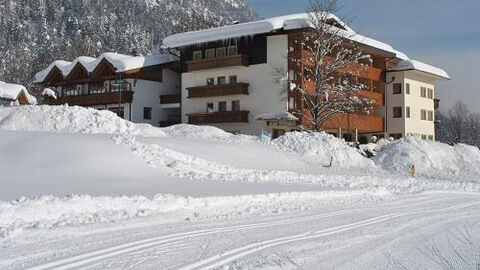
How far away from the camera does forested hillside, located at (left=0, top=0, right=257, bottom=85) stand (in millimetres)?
99938

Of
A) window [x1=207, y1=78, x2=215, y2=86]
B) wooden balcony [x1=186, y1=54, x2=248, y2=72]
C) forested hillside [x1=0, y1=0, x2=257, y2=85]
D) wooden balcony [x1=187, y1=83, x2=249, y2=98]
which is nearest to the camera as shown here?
wooden balcony [x1=186, y1=54, x2=248, y2=72]

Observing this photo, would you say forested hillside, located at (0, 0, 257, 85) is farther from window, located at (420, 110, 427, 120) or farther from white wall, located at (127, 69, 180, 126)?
window, located at (420, 110, 427, 120)

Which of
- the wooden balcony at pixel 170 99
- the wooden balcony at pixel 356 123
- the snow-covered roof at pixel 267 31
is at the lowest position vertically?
the wooden balcony at pixel 356 123

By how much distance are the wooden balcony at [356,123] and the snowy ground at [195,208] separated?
19.1m

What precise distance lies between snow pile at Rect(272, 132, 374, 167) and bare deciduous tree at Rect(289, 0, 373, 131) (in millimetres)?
5320


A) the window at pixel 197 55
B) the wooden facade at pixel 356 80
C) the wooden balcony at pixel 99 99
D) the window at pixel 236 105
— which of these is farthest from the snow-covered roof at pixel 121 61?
the wooden facade at pixel 356 80

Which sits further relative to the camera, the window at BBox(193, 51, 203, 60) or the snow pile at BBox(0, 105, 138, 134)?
the window at BBox(193, 51, 203, 60)

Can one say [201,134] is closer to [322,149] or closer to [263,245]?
[322,149]

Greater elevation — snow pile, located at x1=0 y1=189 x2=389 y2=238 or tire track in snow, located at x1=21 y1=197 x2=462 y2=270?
snow pile, located at x1=0 y1=189 x2=389 y2=238

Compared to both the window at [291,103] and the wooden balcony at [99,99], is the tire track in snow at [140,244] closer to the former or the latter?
the window at [291,103]

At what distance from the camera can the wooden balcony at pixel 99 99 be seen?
183 ft

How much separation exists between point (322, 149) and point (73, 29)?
113 m

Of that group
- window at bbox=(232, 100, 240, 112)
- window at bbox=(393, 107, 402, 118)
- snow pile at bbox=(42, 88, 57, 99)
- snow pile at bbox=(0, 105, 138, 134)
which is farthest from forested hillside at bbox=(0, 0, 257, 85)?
snow pile at bbox=(0, 105, 138, 134)

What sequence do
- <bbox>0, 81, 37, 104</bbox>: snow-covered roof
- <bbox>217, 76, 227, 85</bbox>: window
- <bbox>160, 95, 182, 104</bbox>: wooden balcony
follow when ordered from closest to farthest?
<bbox>217, 76, 227, 85</bbox>: window
<bbox>160, 95, 182, 104</bbox>: wooden balcony
<bbox>0, 81, 37, 104</bbox>: snow-covered roof
